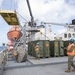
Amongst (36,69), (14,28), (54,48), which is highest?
(14,28)

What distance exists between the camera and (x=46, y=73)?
24.4 feet

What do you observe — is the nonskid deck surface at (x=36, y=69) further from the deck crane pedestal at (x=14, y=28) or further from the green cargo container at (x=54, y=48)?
the green cargo container at (x=54, y=48)

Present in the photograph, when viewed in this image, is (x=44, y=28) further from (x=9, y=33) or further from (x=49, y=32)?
(x=9, y=33)

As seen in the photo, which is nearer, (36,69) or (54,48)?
(36,69)

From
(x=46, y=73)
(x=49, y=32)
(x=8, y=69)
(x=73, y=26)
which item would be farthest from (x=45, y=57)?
(x=73, y=26)

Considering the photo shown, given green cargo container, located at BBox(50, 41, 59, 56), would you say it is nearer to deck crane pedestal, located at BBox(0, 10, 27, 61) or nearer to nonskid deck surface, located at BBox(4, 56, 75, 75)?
deck crane pedestal, located at BBox(0, 10, 27, 61)

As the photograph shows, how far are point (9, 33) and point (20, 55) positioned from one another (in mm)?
8611

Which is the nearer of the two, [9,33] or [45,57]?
[45,57]

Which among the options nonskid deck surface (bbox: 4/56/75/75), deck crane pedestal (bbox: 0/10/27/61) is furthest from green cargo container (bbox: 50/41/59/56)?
nonskid deck surface (bbox: 4/56/75/75)

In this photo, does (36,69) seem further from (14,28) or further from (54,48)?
(14,28)

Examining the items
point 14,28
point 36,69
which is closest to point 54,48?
point 36,69

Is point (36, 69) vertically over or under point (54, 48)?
under

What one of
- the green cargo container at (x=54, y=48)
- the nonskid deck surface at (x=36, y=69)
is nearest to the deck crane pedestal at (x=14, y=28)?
the nonskid deck surface at (x=36, y=69)

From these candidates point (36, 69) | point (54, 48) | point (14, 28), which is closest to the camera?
point (36, 69)
